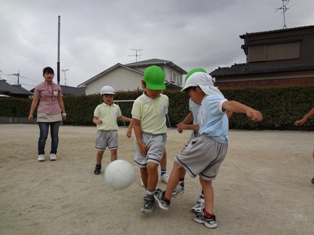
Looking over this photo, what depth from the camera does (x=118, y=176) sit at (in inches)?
114

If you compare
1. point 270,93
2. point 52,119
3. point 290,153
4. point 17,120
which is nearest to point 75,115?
point 17,120

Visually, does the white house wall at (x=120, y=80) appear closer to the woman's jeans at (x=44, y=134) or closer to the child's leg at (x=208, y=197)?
the woman's jeans at (x=44, y=134)

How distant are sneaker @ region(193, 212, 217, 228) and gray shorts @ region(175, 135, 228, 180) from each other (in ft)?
1.15

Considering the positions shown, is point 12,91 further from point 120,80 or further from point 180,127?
point 180,127

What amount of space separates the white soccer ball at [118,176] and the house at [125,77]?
2557 cm

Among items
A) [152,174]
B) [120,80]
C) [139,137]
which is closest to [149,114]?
[139,137]

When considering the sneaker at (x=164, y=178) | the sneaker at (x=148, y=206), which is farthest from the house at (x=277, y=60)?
the sneaker at (x=148, y=206)

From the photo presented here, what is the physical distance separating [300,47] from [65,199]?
2113 centimetres

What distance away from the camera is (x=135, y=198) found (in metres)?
3.19

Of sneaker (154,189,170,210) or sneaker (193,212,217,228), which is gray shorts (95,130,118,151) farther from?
sneaker (193,212,217,228)

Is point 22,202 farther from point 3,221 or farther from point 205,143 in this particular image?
point 205,143

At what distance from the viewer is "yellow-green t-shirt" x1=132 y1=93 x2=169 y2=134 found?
2982mm

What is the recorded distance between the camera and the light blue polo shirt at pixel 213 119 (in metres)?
2.38

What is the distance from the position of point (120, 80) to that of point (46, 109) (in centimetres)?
2483
